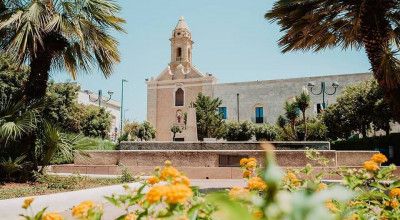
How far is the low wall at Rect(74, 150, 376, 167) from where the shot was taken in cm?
1475

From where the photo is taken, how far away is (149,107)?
48.5m

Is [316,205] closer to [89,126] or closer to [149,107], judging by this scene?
[89,126]

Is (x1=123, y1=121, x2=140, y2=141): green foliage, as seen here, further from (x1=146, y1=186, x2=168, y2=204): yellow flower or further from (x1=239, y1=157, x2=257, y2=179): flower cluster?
(x1=146, y1=186, x2=168, y2=204): yellow flower

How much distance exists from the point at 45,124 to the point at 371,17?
8455mm

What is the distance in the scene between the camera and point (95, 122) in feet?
130

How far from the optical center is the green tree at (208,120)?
3797 centimetres

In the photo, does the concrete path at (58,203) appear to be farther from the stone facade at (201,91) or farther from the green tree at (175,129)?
the stone facade at (201,91)

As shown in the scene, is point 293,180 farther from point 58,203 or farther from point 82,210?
point 58,203

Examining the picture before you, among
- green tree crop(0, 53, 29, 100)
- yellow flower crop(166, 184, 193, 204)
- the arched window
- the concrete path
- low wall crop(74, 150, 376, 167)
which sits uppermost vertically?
the arched window

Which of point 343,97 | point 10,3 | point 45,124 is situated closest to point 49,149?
point 45,124

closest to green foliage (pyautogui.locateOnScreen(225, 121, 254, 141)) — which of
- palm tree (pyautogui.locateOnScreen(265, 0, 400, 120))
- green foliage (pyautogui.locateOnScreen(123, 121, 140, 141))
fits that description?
green foliage (pyautogui.locateOnScreen(123, 121, 140, 141))

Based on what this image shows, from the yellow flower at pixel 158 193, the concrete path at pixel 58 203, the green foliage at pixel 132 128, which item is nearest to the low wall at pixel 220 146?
the concrete path at pixel 58 203

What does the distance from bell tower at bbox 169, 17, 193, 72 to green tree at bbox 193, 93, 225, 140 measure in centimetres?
1005

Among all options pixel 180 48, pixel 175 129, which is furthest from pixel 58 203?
pixel 180 48
